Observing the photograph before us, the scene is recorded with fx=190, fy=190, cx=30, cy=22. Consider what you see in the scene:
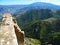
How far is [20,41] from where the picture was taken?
10.6m

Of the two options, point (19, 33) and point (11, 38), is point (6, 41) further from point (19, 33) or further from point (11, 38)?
point (19, 33)

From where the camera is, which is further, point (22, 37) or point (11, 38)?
point (22, 37)

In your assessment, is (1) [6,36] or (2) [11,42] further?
(1) [6,36]

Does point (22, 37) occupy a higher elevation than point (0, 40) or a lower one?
lower

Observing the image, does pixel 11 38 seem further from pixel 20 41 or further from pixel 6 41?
pixel 20 41

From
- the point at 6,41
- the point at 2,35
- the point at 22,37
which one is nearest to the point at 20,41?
the point at 22,37

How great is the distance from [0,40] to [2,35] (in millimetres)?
563

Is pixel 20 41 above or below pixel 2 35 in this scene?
below

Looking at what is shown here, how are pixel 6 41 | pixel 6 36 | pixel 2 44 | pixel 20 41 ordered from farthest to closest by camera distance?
pixel 20 41 < pixel 6 36 < pixel 6 41 < pixel 2 44

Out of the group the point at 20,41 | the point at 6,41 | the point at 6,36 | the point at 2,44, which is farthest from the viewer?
the point at 20,41

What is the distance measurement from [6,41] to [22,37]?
3898mm

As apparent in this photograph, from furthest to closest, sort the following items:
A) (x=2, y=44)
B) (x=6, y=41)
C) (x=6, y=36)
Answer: (x=6, y=36) < (x=6, y=41) < (x=2, y=44)

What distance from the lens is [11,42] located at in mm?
6680

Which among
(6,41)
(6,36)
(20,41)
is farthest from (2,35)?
(20,41)
